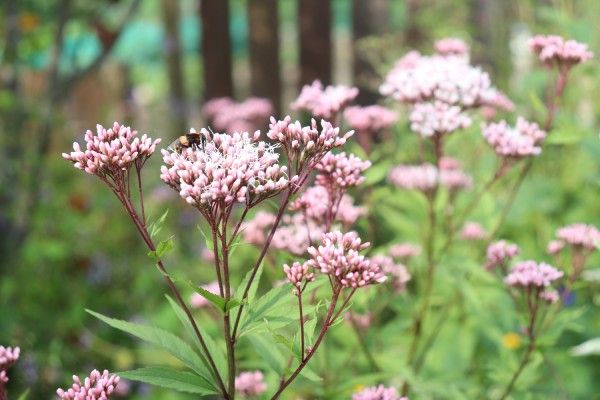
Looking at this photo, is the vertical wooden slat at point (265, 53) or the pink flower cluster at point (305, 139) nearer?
the pink flower cluster at point (305, 139)

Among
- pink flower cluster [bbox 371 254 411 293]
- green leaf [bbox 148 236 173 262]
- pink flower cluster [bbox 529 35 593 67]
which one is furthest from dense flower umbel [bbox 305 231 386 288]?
pink flower cluster [bbox 529 35 593 67]

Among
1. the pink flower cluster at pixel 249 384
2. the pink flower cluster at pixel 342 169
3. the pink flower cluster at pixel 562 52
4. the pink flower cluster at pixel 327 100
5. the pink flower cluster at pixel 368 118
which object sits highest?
the pink flower cluster at pixel 562 52

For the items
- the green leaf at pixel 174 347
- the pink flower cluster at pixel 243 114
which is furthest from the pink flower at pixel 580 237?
the pink flower cluster at pixel 243 114

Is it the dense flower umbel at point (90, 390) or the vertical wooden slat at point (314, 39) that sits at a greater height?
the vertical wooden slat at point (314, 39)

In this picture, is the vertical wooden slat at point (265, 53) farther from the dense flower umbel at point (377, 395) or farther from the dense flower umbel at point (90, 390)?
the dense flower umbel at point (90, 390)

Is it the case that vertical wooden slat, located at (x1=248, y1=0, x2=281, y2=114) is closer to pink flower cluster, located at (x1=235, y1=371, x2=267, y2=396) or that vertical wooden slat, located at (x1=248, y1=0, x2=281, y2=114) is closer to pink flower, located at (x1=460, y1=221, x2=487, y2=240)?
pink flower, located at (x1=460, y1=221, x2=487, y2=240)
